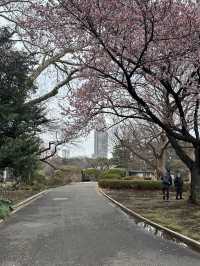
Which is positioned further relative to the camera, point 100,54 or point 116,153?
point 116,153

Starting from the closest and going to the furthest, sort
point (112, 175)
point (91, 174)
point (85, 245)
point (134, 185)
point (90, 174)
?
1. point (85, 245)
2. point (134, 185)
3. point (112, 175)
4. point (90, 174)
5. point (91, 174)

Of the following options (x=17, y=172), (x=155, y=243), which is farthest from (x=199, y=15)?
(x=17, y=172)

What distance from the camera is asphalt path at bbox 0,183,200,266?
9.12 metres

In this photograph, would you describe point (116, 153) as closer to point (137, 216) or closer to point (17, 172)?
point (17, 172)

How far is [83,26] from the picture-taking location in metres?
13.3

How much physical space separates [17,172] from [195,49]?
12758 mm

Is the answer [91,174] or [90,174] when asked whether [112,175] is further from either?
[91,174]

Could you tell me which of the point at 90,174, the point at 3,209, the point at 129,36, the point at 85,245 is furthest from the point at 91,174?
the point at 3,209

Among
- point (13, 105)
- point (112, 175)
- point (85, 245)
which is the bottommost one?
point (85, 245)

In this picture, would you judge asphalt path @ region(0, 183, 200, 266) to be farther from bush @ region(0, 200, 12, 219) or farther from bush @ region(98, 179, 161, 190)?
bush @ region(98, 179, 161, 190)

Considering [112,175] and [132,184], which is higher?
[112,175]

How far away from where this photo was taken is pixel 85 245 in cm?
1109

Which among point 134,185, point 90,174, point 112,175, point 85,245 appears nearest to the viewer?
point 85,245

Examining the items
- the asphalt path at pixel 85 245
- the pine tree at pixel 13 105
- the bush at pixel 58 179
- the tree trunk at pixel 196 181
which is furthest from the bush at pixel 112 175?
the asphalt path at pixel 85 245
